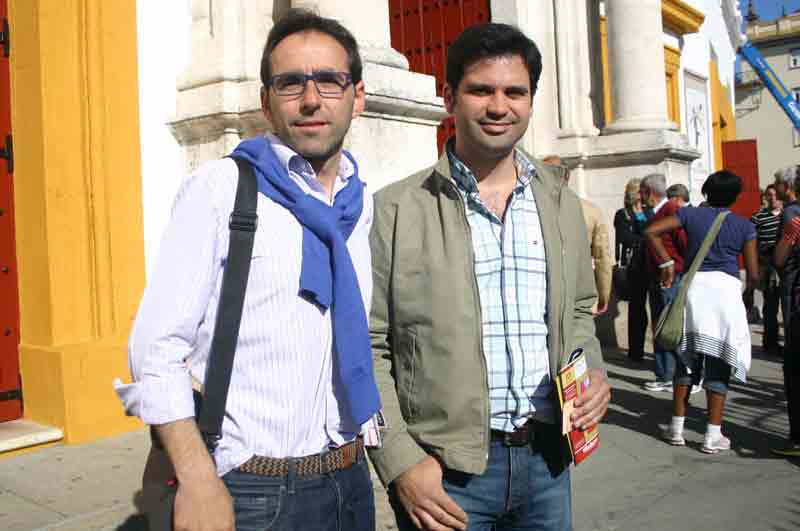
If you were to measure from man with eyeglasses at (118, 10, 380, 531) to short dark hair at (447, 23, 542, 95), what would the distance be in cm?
36

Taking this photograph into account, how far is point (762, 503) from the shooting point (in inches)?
158

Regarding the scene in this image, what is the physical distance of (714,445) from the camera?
4.90m

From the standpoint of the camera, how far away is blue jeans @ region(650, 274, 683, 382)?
614 centimetres

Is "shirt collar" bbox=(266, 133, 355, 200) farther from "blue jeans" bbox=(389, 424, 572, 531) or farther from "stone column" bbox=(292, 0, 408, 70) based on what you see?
"stone column" bbox=(292, 0, 408, 70)

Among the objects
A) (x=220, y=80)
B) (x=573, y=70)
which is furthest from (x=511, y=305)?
(x=573, y=70)

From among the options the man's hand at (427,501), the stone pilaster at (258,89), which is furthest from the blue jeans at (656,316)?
the man's hand at (427,501)

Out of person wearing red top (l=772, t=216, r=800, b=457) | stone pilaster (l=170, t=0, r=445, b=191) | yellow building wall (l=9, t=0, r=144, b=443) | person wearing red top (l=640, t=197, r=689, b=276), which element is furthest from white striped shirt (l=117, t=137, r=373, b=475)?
person wearing red top (l=640, t=197, r=689, b=276)

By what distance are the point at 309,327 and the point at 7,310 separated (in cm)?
364

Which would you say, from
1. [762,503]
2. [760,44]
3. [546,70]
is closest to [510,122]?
[762,503]

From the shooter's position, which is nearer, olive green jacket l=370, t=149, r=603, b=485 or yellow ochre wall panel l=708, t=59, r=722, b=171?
olive green jacket l=370, t=149, r=603, b=485

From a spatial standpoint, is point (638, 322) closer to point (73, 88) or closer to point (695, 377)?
point (695, 377)

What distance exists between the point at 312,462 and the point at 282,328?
31 centimetres

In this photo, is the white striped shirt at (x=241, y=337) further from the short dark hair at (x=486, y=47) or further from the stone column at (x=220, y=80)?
the stone column at (x=220, y=80)

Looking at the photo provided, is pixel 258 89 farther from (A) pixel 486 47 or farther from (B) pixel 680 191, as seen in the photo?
(B) pixel 680 191
